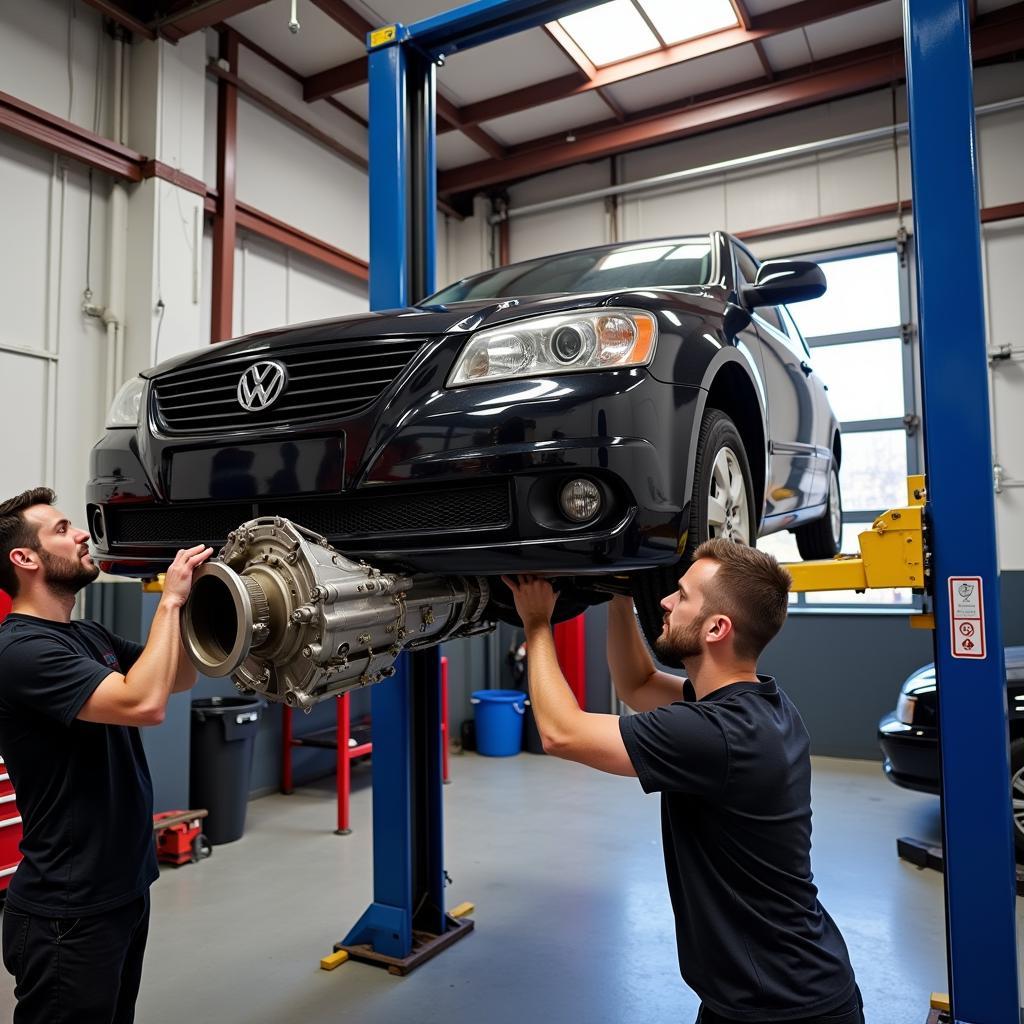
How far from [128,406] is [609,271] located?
145 centimetres

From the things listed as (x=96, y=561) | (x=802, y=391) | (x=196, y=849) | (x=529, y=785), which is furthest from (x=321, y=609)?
(x=529, y=785)

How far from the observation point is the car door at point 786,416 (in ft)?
9.40

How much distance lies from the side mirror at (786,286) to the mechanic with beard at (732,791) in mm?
1217

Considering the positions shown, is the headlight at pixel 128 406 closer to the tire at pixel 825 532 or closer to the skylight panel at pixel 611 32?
the tire at pixel 825 532

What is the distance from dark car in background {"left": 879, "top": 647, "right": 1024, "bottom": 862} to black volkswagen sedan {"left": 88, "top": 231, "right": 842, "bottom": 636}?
2.45 meters

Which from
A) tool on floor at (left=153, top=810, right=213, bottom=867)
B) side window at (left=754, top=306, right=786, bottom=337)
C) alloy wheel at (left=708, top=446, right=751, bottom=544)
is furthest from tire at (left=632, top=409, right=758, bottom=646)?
tool on floor at (left=153, top=810, right=213, bottom=867)

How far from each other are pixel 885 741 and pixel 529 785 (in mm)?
2429

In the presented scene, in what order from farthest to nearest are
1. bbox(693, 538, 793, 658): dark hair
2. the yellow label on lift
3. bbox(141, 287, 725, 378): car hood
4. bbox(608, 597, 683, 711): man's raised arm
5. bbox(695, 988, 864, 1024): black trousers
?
the yellow label on lift → bbox(608, 597, 683, 711): man's raised arm → bbox(141, 287, 725, 378): car hood → bbox(693, 538, 793, 658): dark hair → bbox(695, 988, 864, 1024): black trousers

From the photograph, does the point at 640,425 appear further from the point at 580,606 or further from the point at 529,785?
the point at 529,785

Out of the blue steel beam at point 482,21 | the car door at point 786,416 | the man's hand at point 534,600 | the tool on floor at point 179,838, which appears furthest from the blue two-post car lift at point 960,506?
the tool on floor at point 179,838

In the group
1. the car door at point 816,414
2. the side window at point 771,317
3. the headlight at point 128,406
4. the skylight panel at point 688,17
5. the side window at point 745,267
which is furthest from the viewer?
the skylight panel at point 688,17

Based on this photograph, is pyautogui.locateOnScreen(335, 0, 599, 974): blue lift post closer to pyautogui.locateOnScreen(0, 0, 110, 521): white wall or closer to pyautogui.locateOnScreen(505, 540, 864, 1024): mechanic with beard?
pyautogui.locateOnScreen(505, 540, 864, 1024): mechanic with beard

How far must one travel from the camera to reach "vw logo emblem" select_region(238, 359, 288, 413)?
6.41 feet

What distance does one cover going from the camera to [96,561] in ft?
7.70
